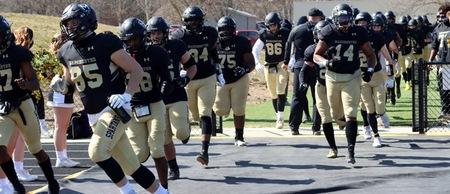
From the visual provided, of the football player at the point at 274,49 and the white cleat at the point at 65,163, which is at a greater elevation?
the football player at the point at 274,49

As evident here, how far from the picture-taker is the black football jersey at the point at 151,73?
24.8ft

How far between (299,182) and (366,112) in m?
3.06

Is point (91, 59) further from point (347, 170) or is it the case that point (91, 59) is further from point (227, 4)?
point (227, 4)

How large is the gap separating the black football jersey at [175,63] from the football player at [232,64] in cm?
180

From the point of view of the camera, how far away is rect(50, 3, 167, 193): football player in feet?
21.4

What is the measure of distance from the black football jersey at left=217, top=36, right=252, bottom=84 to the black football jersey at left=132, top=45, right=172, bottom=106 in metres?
2.72

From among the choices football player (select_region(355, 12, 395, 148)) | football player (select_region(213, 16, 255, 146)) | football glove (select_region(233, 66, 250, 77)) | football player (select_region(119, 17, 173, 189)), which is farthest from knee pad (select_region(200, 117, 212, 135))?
football player (select_region(355, 12, 395, 148))

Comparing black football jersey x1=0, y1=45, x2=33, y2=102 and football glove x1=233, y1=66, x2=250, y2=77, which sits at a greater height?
black football jersey x1=0, y1=45, x2=33, y2=102

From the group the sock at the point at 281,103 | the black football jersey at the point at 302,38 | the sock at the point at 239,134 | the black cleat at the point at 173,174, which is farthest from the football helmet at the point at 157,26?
the sock at the point at 281,103

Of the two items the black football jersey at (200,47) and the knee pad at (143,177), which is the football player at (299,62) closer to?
the black football jersey at (200,47)

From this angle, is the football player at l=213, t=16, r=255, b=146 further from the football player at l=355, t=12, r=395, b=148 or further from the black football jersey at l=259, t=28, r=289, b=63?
the black football jersey at l=259, t=28, r=289, b=63

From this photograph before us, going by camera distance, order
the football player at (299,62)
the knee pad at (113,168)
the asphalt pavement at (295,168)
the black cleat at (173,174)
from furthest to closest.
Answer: the football player at (299,62), the black cleat at (173,174), the asphalt pavement at (295,168), the knee pad at (113,168)

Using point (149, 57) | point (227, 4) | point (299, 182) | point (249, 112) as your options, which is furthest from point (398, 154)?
point (227, 4)

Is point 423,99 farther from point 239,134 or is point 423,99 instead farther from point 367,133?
point 239,134
